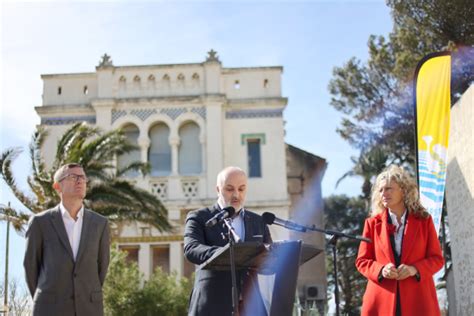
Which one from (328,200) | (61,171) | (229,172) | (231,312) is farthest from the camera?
(328,200)

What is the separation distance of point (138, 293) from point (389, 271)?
17.4 m

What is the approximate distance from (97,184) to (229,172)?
1322cm

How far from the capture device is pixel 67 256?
18.7 feet

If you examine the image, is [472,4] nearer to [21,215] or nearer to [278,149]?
[278,149]

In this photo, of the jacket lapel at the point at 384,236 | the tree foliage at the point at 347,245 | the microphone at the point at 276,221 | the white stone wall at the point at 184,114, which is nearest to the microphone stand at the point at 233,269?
the microphone at the point at 276,221

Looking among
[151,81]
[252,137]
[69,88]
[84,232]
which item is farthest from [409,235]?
[69,88]

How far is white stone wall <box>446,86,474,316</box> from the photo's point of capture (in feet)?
38.9

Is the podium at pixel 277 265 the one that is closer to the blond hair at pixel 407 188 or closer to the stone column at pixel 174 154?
the blond hair at pixel 407 188

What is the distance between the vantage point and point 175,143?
1038 inches

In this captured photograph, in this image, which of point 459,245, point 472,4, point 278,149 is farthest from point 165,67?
point 459,245

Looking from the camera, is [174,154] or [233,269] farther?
[174,154]

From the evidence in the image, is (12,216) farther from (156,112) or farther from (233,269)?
(233,269)

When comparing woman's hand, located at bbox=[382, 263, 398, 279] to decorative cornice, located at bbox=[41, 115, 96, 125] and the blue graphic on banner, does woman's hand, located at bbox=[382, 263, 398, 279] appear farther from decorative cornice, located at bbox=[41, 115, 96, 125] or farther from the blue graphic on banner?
decorative cornice, located at bbox=[41, 115, 96, 125]

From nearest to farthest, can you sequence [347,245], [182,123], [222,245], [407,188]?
1. [222,245]
2. [407,188]
3. [182,123]
4. [347,245]
